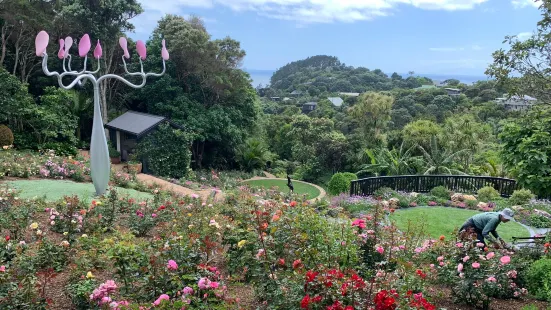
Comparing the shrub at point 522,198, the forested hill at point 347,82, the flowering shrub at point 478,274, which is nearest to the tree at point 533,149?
the flowering shrub at point 478,274

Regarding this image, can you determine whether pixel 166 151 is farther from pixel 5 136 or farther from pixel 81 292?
pixel 81 292

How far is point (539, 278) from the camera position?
14.4 ft

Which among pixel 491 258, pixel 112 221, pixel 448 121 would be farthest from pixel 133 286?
pixel 448 121

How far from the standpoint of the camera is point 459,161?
16.7m

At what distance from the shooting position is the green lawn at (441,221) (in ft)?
26.8

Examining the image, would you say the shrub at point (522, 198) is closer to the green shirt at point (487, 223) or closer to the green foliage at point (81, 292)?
the green shirt at point (487, 223)

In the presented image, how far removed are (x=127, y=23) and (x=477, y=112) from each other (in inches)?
1052

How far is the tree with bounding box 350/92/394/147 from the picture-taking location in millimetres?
19453

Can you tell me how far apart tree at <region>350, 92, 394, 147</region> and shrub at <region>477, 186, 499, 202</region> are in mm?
7776

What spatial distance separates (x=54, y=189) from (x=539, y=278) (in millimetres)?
8211

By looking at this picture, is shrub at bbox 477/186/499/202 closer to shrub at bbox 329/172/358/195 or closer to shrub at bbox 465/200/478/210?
shrub at bbox 465/200/478/210

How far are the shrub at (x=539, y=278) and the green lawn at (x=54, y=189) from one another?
653cm

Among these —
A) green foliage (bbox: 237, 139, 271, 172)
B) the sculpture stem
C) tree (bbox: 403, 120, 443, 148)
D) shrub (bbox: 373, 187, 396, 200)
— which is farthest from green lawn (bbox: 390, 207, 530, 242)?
green foliage (bbox: 237, 139, 271, 172)

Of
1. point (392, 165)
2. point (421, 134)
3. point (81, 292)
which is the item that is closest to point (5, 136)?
point (81, 292)
